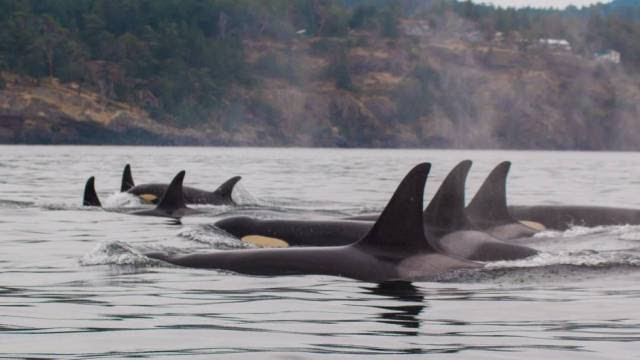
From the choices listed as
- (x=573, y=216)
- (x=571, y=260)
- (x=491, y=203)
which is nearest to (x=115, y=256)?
(x=571, y=260)

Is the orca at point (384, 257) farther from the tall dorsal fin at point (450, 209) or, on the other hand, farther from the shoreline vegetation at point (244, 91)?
the shoreline vegetation at point (244, 91)

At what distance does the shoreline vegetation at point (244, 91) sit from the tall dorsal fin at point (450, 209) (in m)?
133

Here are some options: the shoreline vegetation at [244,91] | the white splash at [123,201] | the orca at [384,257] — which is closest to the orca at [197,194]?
the white splash at [123,201]

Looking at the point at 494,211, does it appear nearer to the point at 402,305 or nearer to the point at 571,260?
the point at 571,260

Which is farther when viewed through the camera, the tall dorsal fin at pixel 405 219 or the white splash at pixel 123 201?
the white splash at pixel 123 201

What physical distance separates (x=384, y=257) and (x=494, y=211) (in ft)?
20.0

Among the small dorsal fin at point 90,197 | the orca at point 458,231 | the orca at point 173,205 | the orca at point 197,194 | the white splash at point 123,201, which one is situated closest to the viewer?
the orca at point 458,231

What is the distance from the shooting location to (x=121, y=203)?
27703mm

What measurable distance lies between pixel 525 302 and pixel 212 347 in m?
3.75

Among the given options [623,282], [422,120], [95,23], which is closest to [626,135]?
[422,120]

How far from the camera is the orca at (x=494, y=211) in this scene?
730 inches

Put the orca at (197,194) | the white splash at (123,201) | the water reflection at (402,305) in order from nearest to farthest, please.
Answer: the water reflection at (402,305) → the white splash at (123,201) → the orca at (197,194)

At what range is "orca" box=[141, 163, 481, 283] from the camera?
12.7 meters

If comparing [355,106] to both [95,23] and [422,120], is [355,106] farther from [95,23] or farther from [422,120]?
[95,23]
